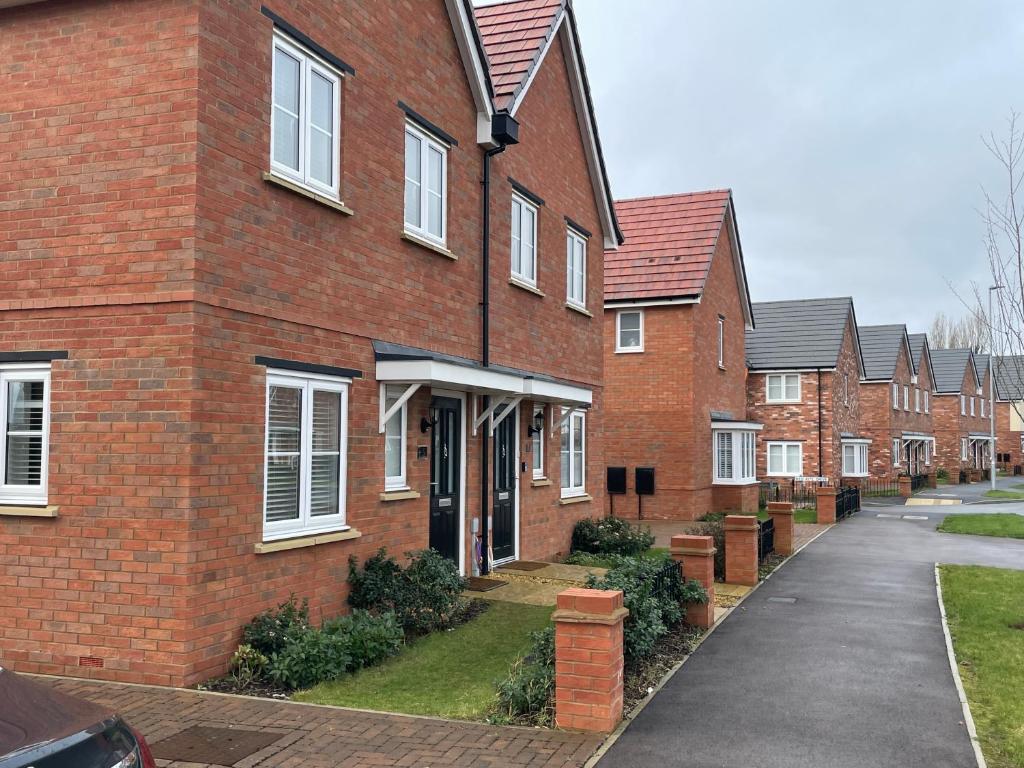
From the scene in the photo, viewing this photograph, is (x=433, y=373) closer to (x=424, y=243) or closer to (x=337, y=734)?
(x=424, y=243)

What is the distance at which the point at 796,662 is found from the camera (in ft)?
29.4

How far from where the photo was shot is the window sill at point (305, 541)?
8414mm

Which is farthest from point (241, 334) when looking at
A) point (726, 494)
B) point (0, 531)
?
point (726, 494)

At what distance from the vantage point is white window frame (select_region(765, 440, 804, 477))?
1403 inches

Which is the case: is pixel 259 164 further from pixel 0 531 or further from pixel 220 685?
pixel 220 685

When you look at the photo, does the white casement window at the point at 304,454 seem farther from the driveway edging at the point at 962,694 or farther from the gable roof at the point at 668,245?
the gable roof at the point at 668,245

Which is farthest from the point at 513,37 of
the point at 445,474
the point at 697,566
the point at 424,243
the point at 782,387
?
the point at 782,387

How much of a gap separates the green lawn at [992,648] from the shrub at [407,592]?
16.8 feet

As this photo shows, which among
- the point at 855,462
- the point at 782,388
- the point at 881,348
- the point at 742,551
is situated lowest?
the point at 742,551

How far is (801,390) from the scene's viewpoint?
35.7 meters

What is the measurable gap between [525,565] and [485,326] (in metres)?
3.84

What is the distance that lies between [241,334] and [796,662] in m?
6.06

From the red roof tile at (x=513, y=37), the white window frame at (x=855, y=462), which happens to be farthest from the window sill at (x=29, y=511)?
the white window frame at (x=855, y=462)

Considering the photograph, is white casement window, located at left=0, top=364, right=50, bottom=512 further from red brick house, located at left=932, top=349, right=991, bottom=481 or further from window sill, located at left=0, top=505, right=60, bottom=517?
red brick house, located at left=932, top=349, right=991, bottom=481
